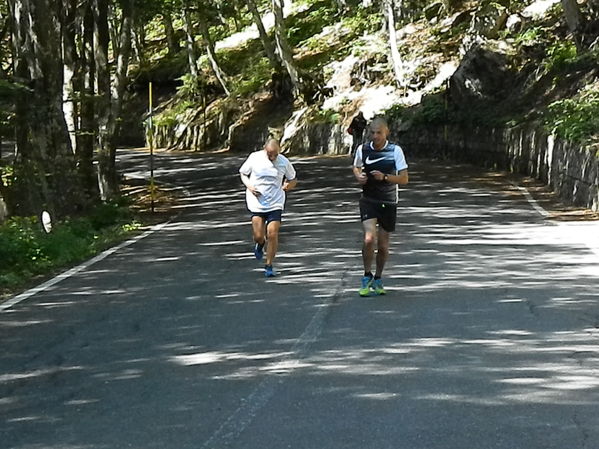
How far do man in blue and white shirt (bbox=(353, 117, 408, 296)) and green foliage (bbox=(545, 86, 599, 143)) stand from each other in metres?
11.3

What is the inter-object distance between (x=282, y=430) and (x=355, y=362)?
1.72 metres

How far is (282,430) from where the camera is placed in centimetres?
598

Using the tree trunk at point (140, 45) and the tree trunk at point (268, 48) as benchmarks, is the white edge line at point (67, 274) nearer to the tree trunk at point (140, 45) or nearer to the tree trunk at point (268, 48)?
the tree trunk at point (268, 48)

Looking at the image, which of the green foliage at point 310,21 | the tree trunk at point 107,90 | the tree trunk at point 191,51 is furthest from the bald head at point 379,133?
the green foliage at point 310,21

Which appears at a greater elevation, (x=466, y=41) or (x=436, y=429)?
(x=466, y=41)

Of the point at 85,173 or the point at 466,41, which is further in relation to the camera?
the point at 466,41

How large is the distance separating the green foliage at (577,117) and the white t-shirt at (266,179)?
399 inches

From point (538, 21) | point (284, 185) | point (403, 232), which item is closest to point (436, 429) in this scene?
point (284, 185)

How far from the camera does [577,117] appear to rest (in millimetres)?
23141

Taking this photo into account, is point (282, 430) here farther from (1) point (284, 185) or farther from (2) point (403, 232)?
(2) point (403, 232)

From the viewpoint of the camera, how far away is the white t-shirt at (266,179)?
12469mm

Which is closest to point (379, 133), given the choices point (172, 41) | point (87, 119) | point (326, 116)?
point (87, 119)

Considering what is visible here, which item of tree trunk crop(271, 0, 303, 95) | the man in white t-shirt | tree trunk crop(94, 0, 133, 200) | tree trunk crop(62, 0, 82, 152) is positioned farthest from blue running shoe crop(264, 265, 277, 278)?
tree trunk crop(271, 0, 303, 95)

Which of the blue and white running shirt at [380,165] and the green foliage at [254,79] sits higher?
the green foliage at [254,79]
